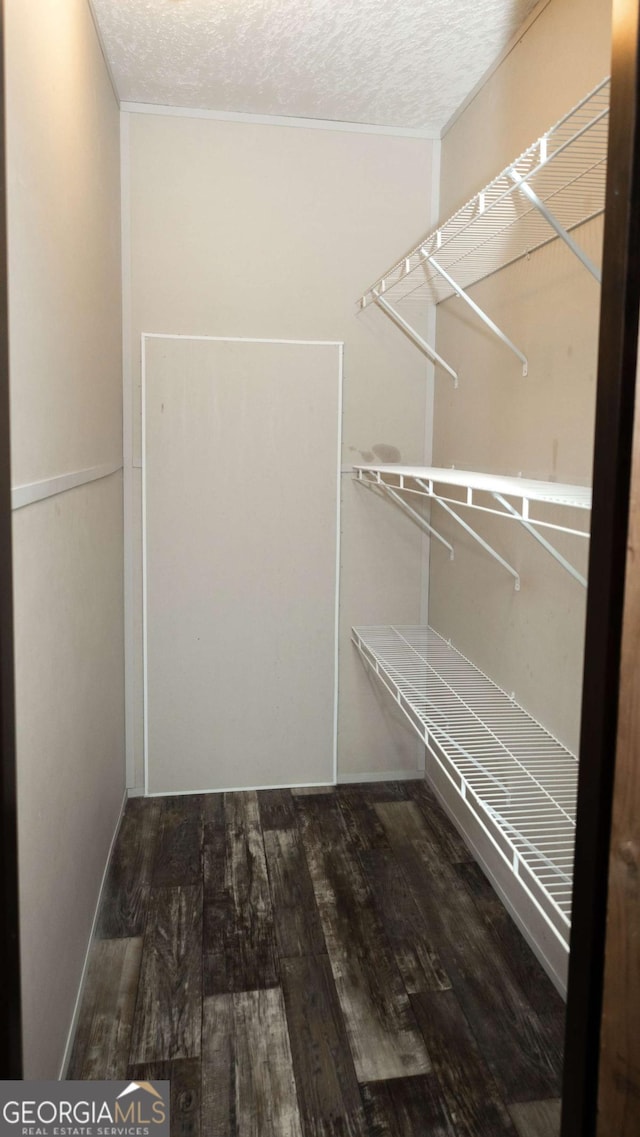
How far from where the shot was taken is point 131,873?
2.33 m

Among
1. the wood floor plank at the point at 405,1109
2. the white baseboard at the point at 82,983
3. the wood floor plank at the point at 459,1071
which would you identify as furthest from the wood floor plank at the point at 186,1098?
the wood floor plank at the point at 459,1071

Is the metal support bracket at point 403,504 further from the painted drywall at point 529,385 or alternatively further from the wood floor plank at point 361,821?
the wood floor plank at point 361,821

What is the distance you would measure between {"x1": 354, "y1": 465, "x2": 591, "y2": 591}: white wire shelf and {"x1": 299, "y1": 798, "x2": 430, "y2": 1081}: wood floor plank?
0.99 metres

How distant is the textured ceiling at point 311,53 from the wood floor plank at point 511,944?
234 centimetres

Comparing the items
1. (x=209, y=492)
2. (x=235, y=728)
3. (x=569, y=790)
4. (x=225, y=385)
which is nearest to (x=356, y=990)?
(x=569, y=790)

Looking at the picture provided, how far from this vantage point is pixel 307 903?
2180mm

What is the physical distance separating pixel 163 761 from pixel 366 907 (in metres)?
1.01

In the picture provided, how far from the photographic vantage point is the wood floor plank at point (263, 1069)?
1.46 m

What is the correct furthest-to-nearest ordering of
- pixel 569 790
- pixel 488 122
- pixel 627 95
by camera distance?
pixel 488 122
pixel 569 790
pixel 627 95

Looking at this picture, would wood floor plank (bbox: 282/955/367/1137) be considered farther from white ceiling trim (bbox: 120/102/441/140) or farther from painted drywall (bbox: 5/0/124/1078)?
white ceiling trim (bbox: 120/102/441/140)

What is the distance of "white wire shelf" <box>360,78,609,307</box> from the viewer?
1.40 metres

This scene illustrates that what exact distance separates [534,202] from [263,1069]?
1.76 meters

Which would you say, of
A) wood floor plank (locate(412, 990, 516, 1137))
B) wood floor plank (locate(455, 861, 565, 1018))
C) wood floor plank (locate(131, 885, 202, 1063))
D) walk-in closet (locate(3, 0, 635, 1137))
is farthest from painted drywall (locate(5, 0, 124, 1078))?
wood floor plank (locate(455, 861, 565, 1018))

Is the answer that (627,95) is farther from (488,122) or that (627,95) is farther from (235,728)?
(235,728)
